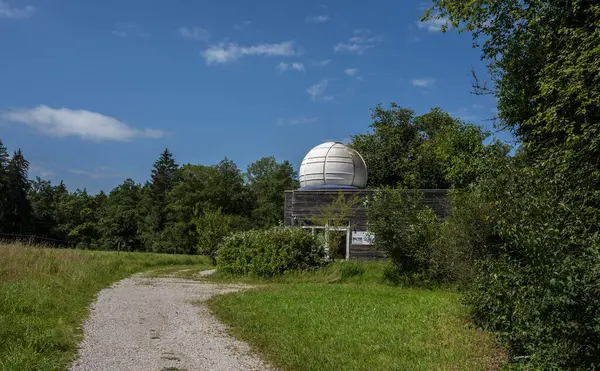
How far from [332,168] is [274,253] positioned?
430 inches

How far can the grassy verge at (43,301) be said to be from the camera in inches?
258

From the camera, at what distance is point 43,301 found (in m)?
9.98

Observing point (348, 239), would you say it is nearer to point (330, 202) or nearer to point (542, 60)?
point (330, 202)

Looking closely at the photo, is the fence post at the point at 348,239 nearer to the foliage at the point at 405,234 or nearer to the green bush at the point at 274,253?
the green bush at the point at 274,253

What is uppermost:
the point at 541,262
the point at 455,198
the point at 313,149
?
the point at 313,149

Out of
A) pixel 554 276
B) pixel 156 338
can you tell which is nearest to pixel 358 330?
pixel 156 338

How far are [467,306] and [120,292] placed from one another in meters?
9.76

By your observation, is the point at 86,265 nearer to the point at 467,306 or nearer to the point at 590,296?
the point at 467,306

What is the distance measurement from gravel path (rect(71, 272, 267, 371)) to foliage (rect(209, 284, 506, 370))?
0.49 metres

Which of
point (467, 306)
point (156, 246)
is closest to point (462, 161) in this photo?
point (467, 306)

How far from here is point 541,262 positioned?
5672 millimetres

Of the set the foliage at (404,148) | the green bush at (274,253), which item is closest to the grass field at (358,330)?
the green bush at (274,253)

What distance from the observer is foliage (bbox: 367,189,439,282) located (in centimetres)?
1639

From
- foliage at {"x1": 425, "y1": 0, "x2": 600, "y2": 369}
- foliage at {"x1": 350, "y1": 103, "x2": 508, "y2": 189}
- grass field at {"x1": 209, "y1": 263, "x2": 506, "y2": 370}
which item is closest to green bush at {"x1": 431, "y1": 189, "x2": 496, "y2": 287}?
grass field at {"x1": 209, "y1": 263, "x2": 506, "y2": 370}
